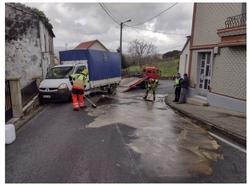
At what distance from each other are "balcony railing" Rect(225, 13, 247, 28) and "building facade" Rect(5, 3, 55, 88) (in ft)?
38.0

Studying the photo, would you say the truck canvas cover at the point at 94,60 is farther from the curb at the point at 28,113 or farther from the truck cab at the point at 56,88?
the curb at the point at 28,113

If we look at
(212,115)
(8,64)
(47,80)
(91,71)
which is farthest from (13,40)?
(212,115)

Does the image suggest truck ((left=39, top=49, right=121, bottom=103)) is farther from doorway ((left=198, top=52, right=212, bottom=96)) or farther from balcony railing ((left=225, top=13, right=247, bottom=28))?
balcony railing ((left=225, top=13, right=247, bottom=28))

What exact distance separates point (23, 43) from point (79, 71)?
475 centimetres

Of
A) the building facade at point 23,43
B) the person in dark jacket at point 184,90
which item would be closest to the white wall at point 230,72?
the person in dark jacket at point 184,90

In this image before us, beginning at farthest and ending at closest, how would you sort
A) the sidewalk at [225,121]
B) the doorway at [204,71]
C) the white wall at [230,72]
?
1. the doorway at [204,71]
2. the white wall at [230,72]
3. the sidewalk at [225,121]

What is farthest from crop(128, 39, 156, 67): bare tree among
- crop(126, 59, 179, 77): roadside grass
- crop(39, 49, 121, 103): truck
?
crop(39, 49, 121, 103): truck

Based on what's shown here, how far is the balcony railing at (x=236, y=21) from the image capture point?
9545 mm

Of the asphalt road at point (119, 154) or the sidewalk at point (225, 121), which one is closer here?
the asphalt road at point (119, 154)

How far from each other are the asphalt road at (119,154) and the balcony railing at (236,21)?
4.97 metres

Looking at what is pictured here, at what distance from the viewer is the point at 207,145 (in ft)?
→ 19.9

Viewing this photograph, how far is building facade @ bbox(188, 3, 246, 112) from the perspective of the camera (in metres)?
9.57

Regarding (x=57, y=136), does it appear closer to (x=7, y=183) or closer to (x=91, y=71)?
(x=7, y=183)

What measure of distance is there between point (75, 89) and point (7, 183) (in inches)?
271
